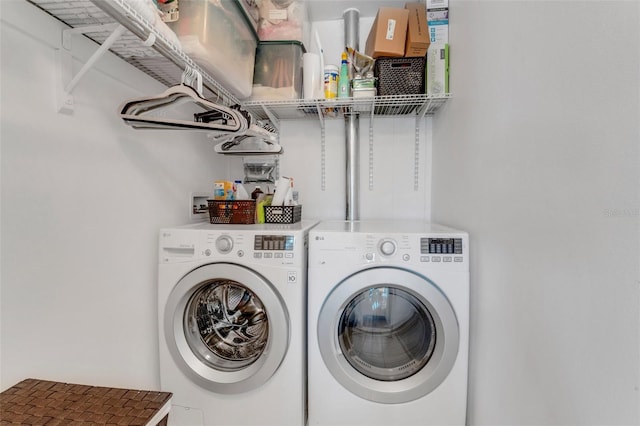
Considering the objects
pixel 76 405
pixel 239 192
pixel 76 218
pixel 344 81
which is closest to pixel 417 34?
pixel 344 81

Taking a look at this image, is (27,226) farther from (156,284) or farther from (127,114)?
(156,284)

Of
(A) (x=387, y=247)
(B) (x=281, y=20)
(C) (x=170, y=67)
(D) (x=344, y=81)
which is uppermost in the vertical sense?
(B) (x=281, y=20)

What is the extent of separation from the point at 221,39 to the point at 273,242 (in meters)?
0.96

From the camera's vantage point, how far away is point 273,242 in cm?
117

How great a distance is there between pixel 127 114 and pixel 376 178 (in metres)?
1.50

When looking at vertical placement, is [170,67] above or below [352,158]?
above

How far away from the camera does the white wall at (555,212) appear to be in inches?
21.7

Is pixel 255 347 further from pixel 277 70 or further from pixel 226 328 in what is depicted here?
pixel 277 70

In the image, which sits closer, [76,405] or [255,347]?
[76,405]

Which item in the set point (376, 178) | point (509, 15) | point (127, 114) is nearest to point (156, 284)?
point (127, 114)

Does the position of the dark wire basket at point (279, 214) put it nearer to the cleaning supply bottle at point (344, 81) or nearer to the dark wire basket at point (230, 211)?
the dark wire basket at point (230, 211)

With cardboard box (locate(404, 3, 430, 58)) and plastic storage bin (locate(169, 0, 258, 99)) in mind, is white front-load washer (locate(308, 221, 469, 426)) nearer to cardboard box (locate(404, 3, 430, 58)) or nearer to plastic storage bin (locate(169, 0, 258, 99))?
plastic storage bin (locate(169, 0, 258, 99))

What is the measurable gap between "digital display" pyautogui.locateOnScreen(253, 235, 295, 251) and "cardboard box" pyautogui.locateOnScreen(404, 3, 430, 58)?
4.19 ft

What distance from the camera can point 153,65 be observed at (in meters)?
1.23
